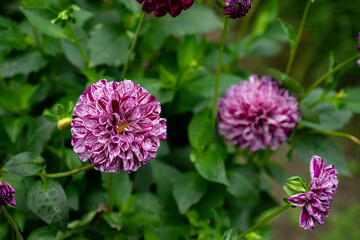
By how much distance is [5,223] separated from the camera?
21.6 inches

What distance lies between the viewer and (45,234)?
0.53 meters

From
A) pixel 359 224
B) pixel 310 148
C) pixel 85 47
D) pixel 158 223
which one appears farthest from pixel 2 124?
pixel 359 224

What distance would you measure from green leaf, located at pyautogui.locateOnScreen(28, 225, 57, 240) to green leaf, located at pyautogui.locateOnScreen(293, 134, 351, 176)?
44 cm

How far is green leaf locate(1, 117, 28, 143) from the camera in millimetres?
637

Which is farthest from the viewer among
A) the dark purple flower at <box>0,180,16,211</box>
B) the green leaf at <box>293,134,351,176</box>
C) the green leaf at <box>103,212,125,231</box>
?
the green leaf at <box>293,134,351,176</box>

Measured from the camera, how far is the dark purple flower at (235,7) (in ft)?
1.62

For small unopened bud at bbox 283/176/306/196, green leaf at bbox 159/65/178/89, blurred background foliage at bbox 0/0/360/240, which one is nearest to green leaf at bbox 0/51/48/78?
blurred background foliage at bbox 0/0/360/240

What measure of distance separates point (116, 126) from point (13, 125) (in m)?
0.29

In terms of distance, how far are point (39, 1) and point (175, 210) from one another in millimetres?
455

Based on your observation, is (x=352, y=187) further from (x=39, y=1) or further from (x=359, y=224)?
Answer: (x=39, y=1)

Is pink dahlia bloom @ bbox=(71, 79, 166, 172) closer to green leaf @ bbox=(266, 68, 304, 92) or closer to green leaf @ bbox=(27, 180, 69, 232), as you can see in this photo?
green leaf @ bbox=(27, 180, 69, 232)

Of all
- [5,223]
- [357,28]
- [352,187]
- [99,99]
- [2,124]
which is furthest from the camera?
[357,28]

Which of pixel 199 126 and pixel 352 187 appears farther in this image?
pixel 352 187

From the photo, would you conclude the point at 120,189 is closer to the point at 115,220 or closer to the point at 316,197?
the point at 115,220
